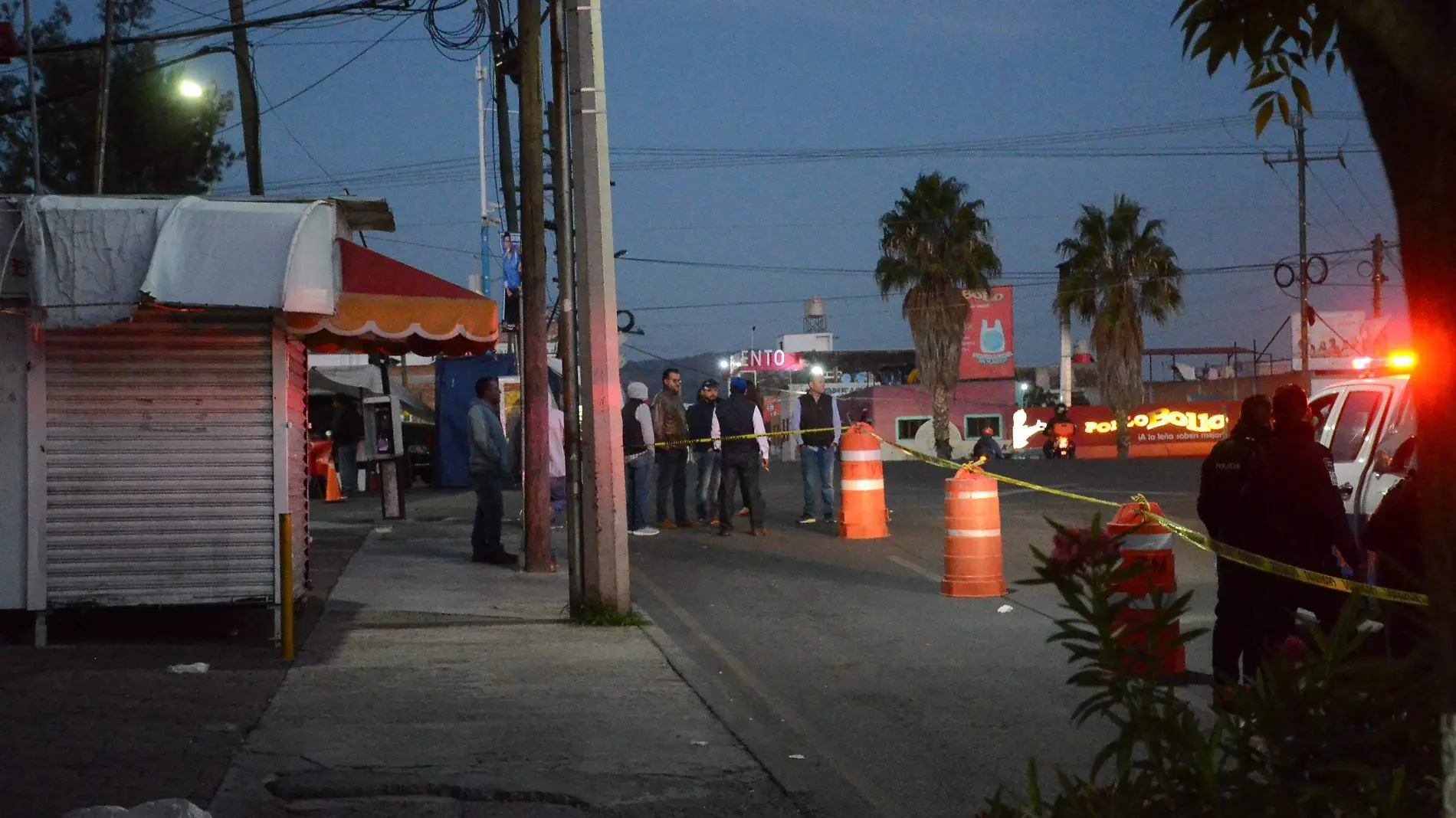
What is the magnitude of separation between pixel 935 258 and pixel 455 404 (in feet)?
78.2

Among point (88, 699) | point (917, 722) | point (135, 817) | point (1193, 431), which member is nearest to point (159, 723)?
point (88, 699)

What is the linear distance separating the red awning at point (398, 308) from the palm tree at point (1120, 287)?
141 feet

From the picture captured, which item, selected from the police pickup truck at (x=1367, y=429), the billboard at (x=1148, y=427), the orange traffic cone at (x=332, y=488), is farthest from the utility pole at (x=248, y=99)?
the billboard at (x=1148, y=427)

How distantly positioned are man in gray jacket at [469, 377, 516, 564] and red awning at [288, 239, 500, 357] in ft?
11.1

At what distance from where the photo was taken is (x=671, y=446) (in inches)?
742

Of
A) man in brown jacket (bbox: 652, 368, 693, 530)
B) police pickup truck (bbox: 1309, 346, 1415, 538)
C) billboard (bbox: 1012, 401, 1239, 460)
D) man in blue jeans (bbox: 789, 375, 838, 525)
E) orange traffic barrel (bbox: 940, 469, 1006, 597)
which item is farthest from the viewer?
billboard (bbox: 1012, 401, 1239, 460)

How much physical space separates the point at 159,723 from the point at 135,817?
2132mm

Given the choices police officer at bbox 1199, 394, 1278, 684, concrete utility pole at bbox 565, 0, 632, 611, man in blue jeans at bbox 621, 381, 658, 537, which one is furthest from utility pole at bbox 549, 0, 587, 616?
man in blue jeans at bbox 621, 381, 658, 537

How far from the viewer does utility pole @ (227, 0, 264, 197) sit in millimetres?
22828

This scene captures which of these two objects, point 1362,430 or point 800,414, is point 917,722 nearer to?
point 1362,430

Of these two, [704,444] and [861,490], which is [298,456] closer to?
[861,490]

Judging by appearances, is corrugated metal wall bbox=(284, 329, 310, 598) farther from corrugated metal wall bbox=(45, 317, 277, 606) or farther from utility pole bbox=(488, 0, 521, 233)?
utility pole bbox=(488, 0, 521, 233)

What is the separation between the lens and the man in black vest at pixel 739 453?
706 inches

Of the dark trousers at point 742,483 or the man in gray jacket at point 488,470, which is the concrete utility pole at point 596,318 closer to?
the man in gray jacket at point 488,470
